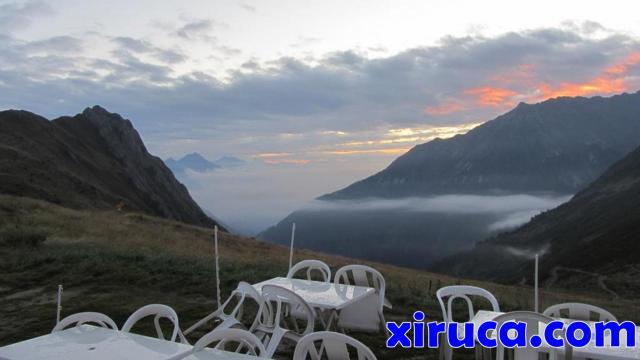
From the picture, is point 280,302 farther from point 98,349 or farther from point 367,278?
point 367,278

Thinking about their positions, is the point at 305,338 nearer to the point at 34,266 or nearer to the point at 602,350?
the point at 602,350

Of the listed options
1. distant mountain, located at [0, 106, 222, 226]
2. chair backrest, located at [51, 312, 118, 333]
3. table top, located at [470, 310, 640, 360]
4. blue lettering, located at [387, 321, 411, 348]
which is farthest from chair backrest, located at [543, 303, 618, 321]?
distant mountain, located at [0, 106, 222, 226]

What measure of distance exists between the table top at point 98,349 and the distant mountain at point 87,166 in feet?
161

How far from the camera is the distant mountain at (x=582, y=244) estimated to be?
67938mm

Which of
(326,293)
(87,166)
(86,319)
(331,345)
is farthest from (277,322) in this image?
(87,166)

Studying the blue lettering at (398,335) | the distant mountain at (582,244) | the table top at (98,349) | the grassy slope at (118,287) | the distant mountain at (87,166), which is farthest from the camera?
the distant mountain at (582,244)

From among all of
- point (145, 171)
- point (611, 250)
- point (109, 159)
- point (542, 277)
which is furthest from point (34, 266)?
point (145, 171)

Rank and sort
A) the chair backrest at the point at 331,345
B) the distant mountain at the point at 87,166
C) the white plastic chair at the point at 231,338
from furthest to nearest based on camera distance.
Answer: the distant mountain at the point at 87,166 → the white plastic chair at the point at 231,338 → the chair backrest at the point at 331,345

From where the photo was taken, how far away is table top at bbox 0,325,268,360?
14.0 feet

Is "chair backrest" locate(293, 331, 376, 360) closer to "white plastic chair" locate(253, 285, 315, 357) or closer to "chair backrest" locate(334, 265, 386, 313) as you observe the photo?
"white plastic chair" locate(253, 285, 315, 357)

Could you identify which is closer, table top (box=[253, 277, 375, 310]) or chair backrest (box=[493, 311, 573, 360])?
chair backrest (box=[493, 311, 573, 360])

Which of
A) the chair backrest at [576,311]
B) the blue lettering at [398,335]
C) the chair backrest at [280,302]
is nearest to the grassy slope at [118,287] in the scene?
the blue lettering at [398,335]

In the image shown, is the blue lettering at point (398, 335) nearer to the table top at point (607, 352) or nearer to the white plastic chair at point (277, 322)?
the white plastic chair at point (277, 322)

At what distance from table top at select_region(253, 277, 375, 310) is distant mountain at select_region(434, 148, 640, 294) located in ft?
178
